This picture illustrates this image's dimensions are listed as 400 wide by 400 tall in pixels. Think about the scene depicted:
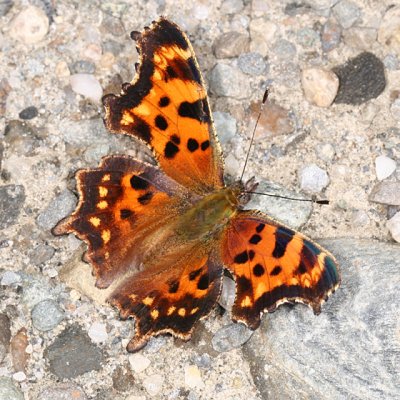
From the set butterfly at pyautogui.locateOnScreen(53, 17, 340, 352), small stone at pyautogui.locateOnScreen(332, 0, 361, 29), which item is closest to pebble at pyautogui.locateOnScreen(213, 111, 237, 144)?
butterfly at pyautogui.locateOnScreen(53, 17, 340, 352)

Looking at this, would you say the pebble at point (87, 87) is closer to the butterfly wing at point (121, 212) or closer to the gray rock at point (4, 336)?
the butterfly wing at point (121, 212)

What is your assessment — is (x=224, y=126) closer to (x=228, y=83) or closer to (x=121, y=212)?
(x=228, y=83)

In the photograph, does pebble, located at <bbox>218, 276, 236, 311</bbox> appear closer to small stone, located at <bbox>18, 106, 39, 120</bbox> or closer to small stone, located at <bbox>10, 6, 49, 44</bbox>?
small stone, located at <bbox>18, 106, 39, 120</bbox>

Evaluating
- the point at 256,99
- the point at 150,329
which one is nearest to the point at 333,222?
the point at 256,99

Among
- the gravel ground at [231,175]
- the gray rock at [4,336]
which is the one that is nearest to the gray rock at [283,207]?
the gravel ground at [231,175]

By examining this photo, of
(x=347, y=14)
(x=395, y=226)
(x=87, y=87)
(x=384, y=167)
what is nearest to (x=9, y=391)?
(x=87, y=87)
